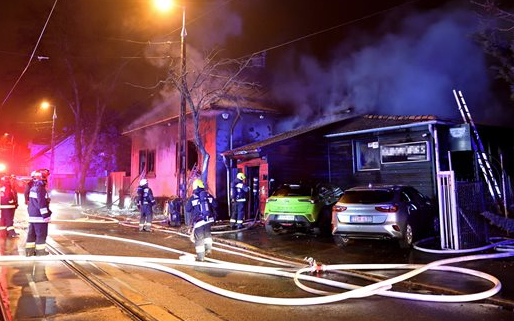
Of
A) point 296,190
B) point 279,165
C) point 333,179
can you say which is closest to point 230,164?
point 279,165

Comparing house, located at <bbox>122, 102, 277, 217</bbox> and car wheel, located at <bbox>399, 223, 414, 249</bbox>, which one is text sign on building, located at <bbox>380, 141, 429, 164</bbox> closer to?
car wheel, located at <bbox>399, 223, 414, 249</bbox>

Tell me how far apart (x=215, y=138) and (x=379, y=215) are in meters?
9.66

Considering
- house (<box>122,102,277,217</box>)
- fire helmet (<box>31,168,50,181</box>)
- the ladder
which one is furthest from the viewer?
house (<box>122,102,277,217</box>)

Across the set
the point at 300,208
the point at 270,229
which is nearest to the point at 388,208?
the point at 300,208

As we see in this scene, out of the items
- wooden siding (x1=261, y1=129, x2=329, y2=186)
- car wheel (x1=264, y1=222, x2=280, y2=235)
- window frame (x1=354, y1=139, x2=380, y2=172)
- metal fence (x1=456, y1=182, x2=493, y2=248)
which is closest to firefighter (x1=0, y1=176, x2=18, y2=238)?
car wheel (x1=264, y1=222, x2=280, y2=235)

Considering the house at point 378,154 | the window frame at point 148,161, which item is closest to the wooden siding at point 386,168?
the house at point 378,154

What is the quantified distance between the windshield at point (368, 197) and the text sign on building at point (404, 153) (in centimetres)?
411

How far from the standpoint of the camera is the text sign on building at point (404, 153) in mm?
12305

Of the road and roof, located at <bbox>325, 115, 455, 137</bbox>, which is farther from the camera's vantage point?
roof, located at <bbox>325, 115, 455, 137</bbox>

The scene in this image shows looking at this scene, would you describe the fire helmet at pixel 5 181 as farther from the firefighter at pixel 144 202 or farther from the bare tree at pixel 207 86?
the bare tree at pixel 207 86

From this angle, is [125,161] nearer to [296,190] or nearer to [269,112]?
[269,112]

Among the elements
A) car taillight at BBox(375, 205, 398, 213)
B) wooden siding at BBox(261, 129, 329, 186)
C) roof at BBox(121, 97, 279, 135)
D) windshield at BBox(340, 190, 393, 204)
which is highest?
roof at BBox(121, 97, 279, 135)

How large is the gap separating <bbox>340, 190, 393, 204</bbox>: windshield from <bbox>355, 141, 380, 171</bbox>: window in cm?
467

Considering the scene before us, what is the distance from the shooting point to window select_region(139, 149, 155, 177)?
22.4 m
